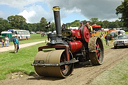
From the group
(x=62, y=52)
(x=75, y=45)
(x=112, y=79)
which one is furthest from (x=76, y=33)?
(x=112, y=79)

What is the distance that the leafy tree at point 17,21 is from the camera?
3339 inches

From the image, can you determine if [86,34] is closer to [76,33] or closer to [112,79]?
[76,33]

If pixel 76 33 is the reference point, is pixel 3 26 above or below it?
above

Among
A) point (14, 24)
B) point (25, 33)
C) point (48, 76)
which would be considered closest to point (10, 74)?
point (48, 76)

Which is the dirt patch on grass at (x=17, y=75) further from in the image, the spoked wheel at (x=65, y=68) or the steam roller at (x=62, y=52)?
the spoked wheel at (x=65, y=68)

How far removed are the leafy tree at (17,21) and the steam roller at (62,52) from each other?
80.3 m

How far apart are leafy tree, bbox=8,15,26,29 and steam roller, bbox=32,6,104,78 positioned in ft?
263

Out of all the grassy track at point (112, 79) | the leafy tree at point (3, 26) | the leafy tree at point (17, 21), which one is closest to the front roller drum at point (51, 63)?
the grassy track at point (112, 79)

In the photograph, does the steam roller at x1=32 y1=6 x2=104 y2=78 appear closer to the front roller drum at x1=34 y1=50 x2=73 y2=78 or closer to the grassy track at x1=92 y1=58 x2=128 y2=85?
the front roller drum at x1=34 y1=50 x2=73 y2=78

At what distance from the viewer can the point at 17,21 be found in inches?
3391

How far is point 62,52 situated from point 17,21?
85.8m

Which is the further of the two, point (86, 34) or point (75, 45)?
point (86, 34)

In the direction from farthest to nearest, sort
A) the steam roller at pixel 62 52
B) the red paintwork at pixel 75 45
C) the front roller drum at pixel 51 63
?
the red paintwork at pixel 75 45 → the steam roller at pixel 62 52 → the front roller drum at pixel 51 63

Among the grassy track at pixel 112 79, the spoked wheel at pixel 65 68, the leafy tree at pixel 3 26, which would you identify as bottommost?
the grassy track at pixel 112 79
